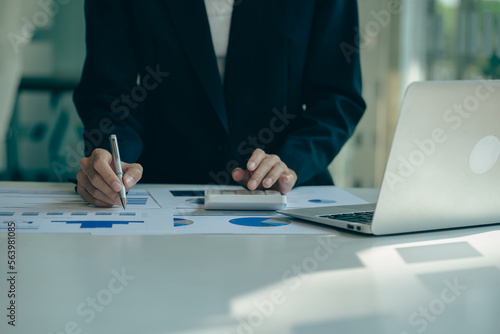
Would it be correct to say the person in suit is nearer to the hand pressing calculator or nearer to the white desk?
the hand pressing calculator

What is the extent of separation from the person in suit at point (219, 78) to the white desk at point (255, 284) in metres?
0.59

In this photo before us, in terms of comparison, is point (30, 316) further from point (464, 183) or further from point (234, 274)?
point (464, 183)

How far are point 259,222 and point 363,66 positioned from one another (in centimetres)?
265

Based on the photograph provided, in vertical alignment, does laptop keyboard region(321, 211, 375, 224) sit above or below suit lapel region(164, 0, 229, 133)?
below

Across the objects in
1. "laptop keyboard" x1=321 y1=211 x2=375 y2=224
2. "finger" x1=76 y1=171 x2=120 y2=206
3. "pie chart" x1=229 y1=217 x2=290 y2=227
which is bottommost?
"pie chart" x1=229 y1=217 x2=290 y2=227

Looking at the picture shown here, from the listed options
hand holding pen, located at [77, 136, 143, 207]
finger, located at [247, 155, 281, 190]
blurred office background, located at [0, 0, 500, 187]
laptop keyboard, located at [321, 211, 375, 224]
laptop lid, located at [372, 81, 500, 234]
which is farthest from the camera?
blurred office background, located at [0, 0, 500, 187]

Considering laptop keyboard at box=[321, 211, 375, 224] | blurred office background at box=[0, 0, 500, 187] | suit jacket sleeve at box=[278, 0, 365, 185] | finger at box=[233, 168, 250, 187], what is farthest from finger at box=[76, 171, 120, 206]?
blurred office background at box=[0, 0, 500, 187]

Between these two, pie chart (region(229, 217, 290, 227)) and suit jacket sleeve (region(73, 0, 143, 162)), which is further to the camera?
suit jacket sleeve (region(73, 0, 143, 162))

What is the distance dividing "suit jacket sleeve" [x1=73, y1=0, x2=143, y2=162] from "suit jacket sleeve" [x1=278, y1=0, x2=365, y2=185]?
0.40m

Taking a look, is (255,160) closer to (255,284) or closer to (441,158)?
(441,158)

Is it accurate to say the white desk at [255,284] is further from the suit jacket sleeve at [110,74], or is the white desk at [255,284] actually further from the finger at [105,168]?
the suit jacket sleeve at [110,74]

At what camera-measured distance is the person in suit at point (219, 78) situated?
1328 mm

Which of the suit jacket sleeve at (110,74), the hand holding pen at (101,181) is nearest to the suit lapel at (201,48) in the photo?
the suit jacket sleeve at (110,74)

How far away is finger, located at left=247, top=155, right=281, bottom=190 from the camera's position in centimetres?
103
